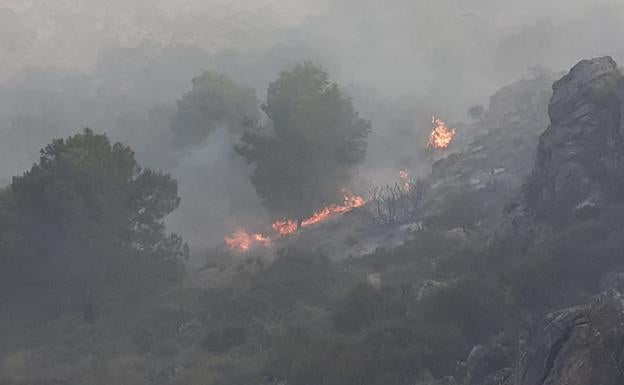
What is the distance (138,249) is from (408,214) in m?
16.1

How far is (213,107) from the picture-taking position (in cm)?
5322

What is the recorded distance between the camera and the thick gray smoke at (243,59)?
62.0 metres

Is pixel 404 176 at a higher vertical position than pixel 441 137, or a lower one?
lower

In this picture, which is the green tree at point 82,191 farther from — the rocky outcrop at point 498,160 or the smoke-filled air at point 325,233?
the rocky outcrop at point 498,160

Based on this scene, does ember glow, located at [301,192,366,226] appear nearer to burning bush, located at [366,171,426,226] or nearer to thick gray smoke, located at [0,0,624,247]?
burning bush, located at [366,171,426,226]

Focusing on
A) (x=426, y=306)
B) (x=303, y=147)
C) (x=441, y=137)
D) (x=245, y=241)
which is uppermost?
(x=441, y=137)

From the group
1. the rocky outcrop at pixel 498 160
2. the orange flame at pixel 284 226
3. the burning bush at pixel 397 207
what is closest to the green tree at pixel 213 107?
the orange flame at pixel 284 226

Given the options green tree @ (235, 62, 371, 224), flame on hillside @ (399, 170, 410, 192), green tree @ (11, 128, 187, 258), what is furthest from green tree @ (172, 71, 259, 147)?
green tree @ (11, 128, 187, 258)

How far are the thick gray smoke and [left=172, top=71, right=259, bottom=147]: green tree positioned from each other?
119 cm

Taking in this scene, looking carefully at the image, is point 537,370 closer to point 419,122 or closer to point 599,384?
point 599,384

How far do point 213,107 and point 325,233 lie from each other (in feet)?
64.4

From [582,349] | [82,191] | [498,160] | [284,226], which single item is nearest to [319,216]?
[284,226]

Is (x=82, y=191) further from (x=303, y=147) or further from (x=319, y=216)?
(x=319, y=216)

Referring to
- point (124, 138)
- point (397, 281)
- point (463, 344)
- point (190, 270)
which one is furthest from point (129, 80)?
point (463, 344)
